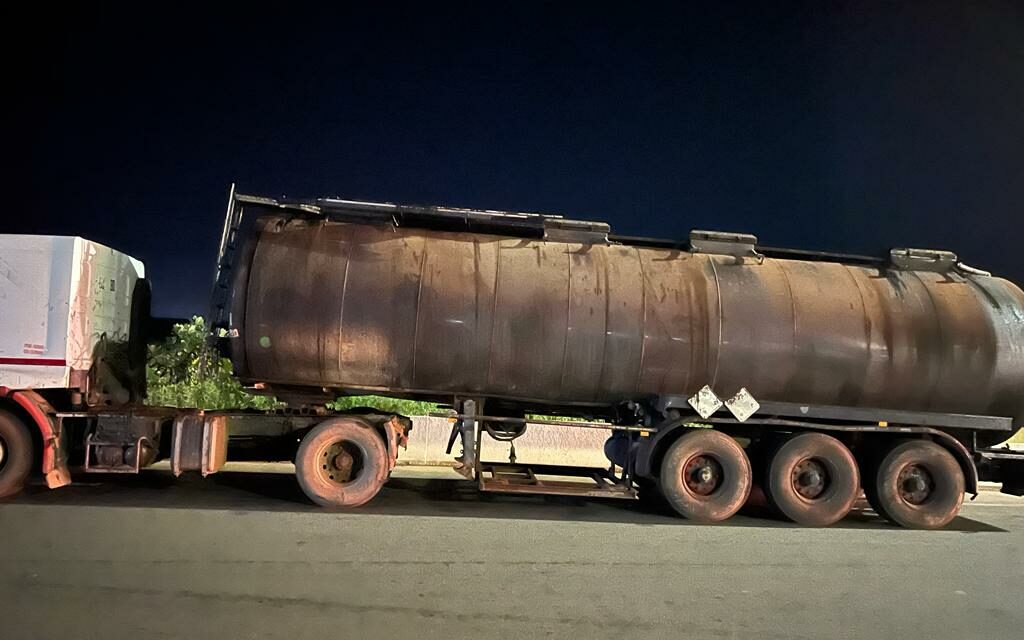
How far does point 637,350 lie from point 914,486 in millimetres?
4212

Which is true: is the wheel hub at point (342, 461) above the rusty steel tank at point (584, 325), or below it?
below

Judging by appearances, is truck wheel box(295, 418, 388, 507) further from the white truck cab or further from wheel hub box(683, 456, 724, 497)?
wheel hub box(683, 456, 724, 497)

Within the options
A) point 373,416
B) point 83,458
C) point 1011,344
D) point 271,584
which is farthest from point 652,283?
Answer: point 83,458

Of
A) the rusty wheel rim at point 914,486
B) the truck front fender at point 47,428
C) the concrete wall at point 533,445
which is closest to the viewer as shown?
the truck front fender at point 47,428

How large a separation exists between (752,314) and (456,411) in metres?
4.16

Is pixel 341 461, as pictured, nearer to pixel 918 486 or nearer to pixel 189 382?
pixel 189 382

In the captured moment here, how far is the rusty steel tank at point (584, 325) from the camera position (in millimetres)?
8555

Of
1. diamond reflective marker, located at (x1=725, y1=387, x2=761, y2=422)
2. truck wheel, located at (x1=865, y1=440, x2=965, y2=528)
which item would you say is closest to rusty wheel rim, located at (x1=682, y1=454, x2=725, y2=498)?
diamond reflective marker, located at (x1=725, y1=387, x2=761, y2=422)

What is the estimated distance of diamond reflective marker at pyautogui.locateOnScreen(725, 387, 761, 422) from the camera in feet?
28.7

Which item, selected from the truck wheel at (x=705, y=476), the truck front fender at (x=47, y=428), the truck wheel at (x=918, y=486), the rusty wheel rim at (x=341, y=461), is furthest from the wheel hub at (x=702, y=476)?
the truck front fender at (x=47, y=428)

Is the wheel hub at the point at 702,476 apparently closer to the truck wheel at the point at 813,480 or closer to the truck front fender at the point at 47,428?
the truck wheel at the point at 813,480

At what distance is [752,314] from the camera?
29.3 feet

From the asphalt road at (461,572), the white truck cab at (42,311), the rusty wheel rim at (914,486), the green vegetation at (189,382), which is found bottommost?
the asphalt road at (461,572)

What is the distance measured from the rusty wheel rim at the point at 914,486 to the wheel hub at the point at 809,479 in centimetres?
108
